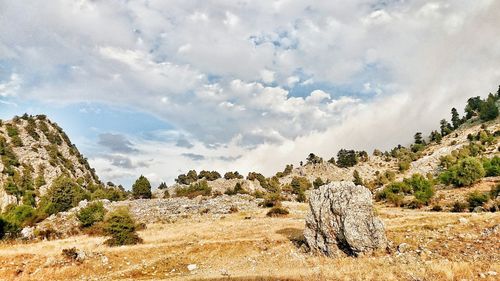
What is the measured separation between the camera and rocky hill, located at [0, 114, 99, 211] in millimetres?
127812

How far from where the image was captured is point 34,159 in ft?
499

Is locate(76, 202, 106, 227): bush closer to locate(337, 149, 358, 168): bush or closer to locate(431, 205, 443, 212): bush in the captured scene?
locate(431, 205, 443, 212): bush

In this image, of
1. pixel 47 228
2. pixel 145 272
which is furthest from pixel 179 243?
pixel 47 228

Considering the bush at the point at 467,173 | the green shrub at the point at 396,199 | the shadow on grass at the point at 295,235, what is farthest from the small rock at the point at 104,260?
the bush at the point at 467,173

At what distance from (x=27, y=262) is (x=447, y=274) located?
34.3 m

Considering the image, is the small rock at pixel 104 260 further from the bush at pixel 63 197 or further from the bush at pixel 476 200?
the bush at pixel 63 197

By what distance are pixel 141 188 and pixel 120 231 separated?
62650 millimetres

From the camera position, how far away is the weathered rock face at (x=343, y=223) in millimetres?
28578

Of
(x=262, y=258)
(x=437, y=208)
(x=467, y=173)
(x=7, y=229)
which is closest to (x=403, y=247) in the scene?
(x=262, y=258)

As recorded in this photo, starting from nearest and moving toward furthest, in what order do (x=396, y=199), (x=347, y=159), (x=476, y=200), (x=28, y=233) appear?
(x=476, y=200)
(x=28, y=233)
(x=396, y=199)
(x=347, y=159)

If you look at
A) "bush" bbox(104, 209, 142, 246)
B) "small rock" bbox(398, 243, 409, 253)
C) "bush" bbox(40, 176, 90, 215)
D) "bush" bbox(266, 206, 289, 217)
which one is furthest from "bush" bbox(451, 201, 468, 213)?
"bush" bbox(40, 176, 90, 215)

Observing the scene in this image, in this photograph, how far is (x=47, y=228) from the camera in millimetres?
58344

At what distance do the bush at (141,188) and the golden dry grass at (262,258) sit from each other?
58589 millimetres

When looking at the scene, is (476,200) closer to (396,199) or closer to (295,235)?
(396,199)
